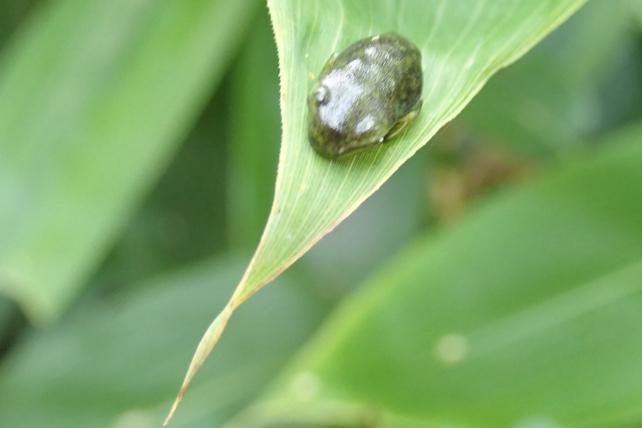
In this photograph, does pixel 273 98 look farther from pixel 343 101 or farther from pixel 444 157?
pixel 343 101

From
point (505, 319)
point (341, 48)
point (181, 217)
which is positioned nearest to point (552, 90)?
point (505, 319)

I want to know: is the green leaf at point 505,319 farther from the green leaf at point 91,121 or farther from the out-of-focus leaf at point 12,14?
the out-of-focus leaf at point 12,14

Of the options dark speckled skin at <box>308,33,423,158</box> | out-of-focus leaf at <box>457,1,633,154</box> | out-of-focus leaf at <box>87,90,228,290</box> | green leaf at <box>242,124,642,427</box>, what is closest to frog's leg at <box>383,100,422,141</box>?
dark speckled skin at <box>308,33,423,158</box>

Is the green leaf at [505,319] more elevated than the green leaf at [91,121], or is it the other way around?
the green leaf at [91,121]

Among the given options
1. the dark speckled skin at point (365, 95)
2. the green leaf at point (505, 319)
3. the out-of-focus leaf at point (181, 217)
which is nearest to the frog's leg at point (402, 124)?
the dark speckled skin at point (365, 95)

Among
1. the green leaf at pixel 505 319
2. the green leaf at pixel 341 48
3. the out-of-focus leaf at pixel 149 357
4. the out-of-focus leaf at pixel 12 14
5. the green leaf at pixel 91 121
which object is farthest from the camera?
the out-of-focus leaf at pixel 12 14

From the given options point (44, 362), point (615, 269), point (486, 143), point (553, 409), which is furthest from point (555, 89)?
point (44, 362)
